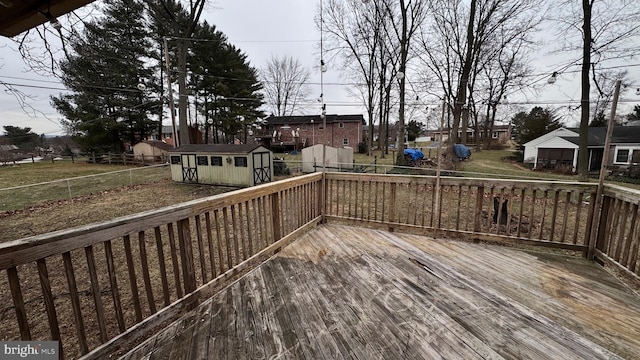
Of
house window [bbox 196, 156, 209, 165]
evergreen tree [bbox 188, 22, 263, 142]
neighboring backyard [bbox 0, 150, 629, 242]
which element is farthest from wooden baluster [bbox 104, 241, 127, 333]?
evergreen tree [bbox 188, 22, 263, 142]

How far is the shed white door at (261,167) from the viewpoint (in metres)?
11.1

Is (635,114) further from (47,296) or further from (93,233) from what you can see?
(47,296)

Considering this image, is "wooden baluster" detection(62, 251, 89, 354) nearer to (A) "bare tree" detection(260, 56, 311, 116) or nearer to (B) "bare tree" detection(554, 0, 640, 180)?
(B) "bare tree" detection(554, 0, 640, 180)

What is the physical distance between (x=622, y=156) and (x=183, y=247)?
933 inches

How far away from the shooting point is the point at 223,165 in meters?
11.4

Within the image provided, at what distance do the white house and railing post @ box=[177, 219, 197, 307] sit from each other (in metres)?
21.8

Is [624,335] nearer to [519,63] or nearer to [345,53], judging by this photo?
[345,53]

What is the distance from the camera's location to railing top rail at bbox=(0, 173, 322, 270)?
1140 millimetres

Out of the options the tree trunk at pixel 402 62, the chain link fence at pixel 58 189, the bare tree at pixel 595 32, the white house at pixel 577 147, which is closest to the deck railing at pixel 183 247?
the chain link fence at pixel 58 189

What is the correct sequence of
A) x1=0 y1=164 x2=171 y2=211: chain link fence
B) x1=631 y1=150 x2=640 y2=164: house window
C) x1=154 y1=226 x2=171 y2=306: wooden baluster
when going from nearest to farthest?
x1=154 y1=226 x2=171 y2=306: wooden baluster → x1=0 y1=164 x2=171 y2=211: chain link fence → x1=631 y1=150 x2=640 y2=164: house window

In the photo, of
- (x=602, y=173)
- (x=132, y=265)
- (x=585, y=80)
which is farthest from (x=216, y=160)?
(x=585, y=80)

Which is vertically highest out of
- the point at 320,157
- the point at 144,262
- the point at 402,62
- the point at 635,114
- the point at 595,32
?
the point at 402,62

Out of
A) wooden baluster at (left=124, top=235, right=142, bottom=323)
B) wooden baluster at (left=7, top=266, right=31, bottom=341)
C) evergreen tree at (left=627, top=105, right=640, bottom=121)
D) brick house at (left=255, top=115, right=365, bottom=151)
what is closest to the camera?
wooden baluster at (left=7, top=266, right=31, bottom=341)

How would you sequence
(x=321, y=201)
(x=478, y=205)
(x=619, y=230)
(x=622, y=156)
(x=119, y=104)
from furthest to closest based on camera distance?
(x=119, y=104)
(x=622, y=156)
(x=321, y=201)
(x=478, y=205)
(x=619, y=230)
